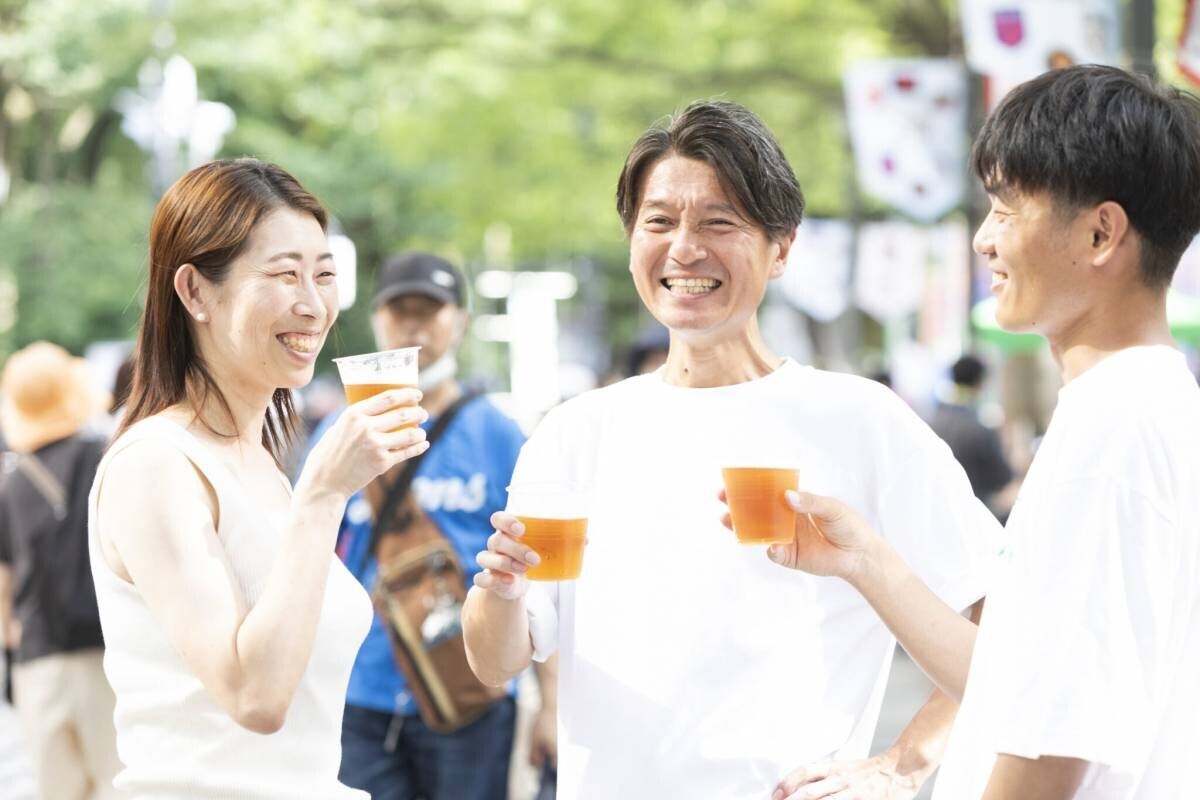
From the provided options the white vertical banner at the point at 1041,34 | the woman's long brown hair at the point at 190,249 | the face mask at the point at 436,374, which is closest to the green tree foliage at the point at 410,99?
the white vertical banner at the point at 1041,34

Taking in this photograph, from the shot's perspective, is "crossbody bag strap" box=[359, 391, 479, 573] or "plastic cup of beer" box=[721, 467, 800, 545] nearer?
"plastic cup of beer" box=[721, 467, 800, 545]

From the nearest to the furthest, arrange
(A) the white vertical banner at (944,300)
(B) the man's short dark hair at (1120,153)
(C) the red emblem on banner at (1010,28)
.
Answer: (B) the man's short dark hair at (1120,153)
(C) the red emblem on banner at (1010,28)
(A) the white vertical banner at (944,300)

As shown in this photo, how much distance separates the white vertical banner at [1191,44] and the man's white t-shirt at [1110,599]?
5.42 metres

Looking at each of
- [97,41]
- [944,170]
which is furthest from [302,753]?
[97,41]

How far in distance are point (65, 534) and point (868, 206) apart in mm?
20230

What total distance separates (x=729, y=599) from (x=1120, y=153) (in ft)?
3.55

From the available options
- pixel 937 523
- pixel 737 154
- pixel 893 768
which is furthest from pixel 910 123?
pixel 893 768

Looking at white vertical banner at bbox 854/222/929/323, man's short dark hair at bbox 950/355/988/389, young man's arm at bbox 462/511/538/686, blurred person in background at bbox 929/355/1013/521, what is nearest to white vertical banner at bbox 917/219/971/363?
white vertical banner at bbox 854/222/929/323

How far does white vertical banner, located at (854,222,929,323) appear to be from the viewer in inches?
764

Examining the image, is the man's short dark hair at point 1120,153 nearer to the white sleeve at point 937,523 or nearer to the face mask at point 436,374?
the white sleeve at point 937,523

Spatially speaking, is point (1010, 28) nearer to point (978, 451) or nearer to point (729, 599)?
point (978, 451)

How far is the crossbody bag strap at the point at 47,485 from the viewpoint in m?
5.74

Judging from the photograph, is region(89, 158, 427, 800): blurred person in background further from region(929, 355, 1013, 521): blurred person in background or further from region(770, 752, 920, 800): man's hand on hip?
region(929, 355, 1013, 521): blurred person in background

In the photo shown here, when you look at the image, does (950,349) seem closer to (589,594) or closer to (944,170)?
(944,170)
